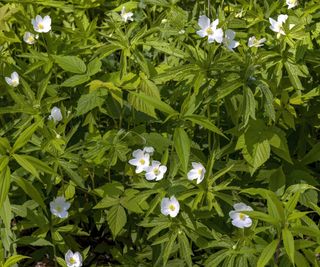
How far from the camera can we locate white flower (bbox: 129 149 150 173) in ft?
7.73

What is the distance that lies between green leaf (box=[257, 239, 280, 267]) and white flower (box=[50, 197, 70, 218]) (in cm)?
86

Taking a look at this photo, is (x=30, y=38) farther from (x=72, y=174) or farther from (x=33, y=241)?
(x=33, y=241)

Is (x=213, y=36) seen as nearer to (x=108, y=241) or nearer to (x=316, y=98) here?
(x=316, y=98)

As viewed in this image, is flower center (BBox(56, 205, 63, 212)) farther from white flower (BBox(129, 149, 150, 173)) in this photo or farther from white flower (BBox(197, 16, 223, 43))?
white flower (BBox(197, 16, 223, 43))

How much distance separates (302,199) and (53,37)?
1373 millimetres

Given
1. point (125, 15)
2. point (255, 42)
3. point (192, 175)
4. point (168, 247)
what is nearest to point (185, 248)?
point (168, 247)

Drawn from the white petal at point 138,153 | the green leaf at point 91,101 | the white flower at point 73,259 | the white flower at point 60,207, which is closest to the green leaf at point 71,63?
the green leaf at point 91,101

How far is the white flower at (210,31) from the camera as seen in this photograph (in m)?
2.25

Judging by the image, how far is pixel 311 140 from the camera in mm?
2717

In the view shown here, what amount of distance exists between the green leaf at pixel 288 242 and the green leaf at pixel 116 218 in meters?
0.69

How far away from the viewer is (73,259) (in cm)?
243

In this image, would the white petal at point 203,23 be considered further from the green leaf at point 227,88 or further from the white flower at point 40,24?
the white flower at point 40,24

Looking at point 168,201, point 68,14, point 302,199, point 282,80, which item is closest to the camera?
point 168,201

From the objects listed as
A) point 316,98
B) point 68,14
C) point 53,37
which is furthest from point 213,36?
point 68,14
